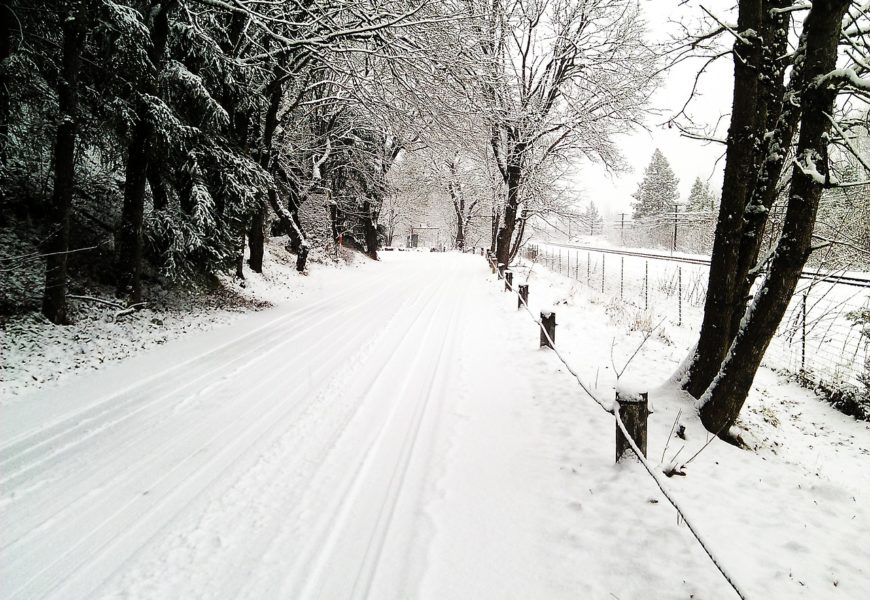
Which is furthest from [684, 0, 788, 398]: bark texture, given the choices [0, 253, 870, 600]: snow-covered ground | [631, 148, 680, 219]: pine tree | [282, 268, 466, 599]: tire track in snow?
[631, 148, 680, 219]: pine tree

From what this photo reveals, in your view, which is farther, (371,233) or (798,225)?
(371,233)

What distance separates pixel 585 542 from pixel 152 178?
31.9 ft

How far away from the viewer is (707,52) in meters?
5.93

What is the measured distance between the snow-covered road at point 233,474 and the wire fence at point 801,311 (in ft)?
16.1

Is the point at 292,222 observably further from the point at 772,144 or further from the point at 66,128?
the point at 772,144

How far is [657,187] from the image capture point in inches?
2124

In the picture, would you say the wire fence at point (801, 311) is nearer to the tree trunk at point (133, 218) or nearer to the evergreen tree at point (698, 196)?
the tree trunk at point (133, 218)

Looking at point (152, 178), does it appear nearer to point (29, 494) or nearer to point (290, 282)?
point (290, 282)

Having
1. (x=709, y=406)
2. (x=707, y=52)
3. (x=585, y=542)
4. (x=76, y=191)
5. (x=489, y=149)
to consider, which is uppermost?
(x=489, y=149)

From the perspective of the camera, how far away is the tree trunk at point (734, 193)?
4531mm

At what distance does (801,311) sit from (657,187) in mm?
53390

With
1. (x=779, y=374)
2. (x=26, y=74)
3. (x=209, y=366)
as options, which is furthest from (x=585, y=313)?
(x=26, y=74)

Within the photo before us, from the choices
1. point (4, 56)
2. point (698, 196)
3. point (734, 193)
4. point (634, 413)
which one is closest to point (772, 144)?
point (734, 193)

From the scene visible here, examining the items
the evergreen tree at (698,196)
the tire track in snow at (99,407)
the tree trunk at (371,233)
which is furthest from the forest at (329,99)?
the evergreen tree at (698,196)
